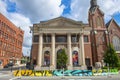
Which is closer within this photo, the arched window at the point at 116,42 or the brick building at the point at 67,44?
the brick building at the point at 67,44

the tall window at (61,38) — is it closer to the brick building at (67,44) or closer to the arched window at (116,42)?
the brick building at (67,44)

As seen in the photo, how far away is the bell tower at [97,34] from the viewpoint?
46.8 m

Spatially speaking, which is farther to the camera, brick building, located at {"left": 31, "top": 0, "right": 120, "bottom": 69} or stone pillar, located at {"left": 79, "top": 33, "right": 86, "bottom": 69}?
brick building, located at {"left": 31, "top": 0, "right": 120, "bottom": 69}

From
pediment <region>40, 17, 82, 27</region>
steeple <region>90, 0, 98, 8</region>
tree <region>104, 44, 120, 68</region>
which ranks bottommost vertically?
tree <region>104, 44, 120, 68</region>

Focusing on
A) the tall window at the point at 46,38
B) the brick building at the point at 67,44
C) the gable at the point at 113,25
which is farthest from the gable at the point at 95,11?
the tall window at the point at 46,38

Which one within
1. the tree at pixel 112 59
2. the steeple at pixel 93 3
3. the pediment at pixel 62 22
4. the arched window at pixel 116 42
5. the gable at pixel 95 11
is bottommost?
the tree at pixel 112 59

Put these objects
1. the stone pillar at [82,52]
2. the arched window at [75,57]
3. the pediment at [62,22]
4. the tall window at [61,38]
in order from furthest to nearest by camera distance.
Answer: the tall window at [61,38], the pediment at [62,22], the arched window at [75,57], the stone pillar at [82,52]

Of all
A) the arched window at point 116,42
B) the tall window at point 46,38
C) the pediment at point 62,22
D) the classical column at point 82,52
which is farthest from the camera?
the arched window at point 116,42

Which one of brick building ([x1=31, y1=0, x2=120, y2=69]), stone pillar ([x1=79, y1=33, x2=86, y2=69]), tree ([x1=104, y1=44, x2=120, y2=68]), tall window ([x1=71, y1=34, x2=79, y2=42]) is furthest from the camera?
tall window ([x1=71, y1=34, x2=79, y2=42])

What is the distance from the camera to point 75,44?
4566 cm

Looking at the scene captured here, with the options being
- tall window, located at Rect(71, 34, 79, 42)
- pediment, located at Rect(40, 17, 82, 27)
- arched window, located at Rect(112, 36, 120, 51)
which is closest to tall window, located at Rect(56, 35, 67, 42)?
tall window, located at Rect(71, 34, 79, 42)

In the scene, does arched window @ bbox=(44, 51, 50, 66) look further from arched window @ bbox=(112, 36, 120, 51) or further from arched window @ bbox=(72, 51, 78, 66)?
arched window @ bbox=(112, 36, 120, 51)

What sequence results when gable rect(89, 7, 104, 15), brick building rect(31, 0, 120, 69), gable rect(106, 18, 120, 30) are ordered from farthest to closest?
gable rect(89, 7, 104, 15)
gable rect(106, 18, 120, 30)
brick building rect(31, 0, 120, 69)

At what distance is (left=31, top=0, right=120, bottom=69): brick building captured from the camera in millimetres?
43375
